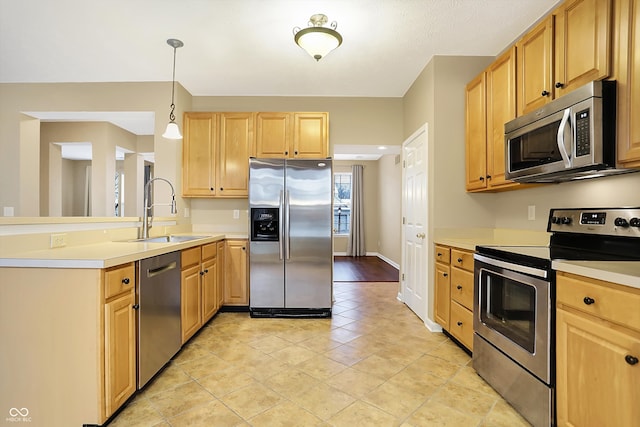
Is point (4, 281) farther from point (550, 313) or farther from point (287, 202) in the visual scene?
point (550, 313)

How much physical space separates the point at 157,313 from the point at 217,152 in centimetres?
222

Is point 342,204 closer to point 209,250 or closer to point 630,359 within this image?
point 209,250

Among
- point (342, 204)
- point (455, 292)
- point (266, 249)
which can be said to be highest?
point (342, 204)

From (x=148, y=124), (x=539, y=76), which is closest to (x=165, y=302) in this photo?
(x=539, y=76)

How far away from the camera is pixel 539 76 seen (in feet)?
6.93

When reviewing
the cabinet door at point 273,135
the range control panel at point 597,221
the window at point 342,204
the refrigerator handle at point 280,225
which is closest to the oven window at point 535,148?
the range control panel at point 597,221

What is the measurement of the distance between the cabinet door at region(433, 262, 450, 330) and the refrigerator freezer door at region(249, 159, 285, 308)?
62.2 inches

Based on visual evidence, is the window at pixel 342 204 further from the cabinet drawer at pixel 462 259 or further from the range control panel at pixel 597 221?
the range control panel at pixel 597 221

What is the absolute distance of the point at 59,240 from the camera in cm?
204

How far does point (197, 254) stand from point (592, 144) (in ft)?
9.49

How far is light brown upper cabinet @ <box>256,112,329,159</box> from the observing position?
3.76 metres

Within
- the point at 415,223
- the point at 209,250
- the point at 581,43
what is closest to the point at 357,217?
the point at 415,223

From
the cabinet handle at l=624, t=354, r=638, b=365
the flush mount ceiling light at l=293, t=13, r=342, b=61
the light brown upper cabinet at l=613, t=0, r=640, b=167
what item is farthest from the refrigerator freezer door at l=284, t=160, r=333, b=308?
the cabinet handle at l=624, t=354, r=638, b=365

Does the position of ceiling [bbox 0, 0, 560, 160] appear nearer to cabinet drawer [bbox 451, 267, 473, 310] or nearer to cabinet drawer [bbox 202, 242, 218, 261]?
cabinet drawer [bbox 202, 242, 218, 261]
